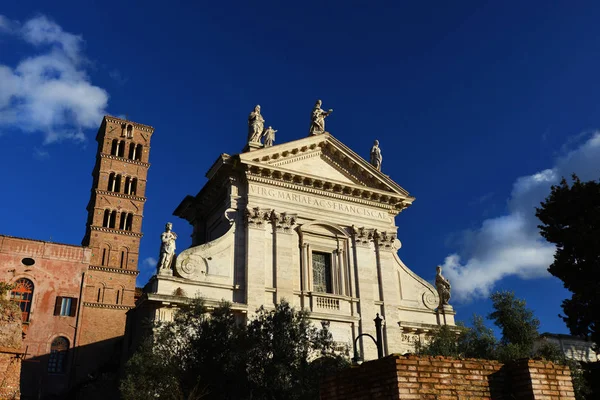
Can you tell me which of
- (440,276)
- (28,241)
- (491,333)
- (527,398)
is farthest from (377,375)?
(28,241)

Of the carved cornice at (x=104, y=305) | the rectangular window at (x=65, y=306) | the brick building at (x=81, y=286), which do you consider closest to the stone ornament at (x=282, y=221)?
the brick building at (x=81, y=286)

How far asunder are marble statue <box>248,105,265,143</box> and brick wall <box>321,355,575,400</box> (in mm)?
19966

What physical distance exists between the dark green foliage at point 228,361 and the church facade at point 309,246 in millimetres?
5069

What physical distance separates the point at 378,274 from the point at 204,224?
937 centimetres

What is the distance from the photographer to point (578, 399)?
17.4 meters

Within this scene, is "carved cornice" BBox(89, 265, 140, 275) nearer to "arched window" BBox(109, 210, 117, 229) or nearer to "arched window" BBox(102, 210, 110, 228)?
"arched window" BBox(102, 210, 110, 228)

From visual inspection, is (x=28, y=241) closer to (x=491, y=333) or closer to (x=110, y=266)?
(x=110, y=266)

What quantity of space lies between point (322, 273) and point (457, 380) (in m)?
18.8

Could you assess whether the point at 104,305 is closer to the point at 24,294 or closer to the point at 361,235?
the point at 24,294

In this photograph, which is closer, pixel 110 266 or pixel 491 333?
pixel 491 333

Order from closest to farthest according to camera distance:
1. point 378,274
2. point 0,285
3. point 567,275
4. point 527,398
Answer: point 527,398 < point 0,285 < point 567,275 < point 378,274

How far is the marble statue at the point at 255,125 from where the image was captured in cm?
2703

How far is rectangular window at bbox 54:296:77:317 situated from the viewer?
44312mm

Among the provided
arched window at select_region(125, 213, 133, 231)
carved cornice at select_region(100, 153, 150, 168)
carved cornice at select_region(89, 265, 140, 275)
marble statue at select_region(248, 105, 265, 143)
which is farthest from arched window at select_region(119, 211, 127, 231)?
marble statue at select_region(248, 105, 265, 143)
